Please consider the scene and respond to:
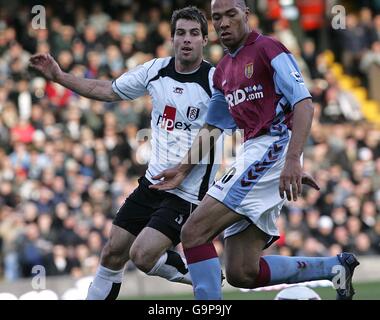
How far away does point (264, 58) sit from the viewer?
7637 millimetres

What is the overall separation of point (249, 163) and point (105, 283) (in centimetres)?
191

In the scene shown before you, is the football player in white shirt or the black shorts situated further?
the football player in white shirt

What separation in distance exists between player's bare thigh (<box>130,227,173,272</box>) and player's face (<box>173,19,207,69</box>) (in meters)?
1.39

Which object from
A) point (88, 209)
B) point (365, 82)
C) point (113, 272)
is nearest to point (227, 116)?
point (113, 272)

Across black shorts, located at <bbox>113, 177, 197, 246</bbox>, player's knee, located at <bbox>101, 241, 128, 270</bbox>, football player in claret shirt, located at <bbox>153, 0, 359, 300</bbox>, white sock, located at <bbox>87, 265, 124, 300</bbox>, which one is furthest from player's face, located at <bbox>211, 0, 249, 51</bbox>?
white sock, located at <bbox>87, 265, 124, 300</bbox>

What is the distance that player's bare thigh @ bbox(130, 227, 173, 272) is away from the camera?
334 inches

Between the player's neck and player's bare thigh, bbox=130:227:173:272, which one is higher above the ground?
the player's neck

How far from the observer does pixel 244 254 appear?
25.5ft

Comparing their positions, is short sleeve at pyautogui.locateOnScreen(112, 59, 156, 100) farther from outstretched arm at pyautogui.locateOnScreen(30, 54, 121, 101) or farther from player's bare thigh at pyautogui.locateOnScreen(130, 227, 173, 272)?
player's bare thigh at pyautogui.locateOnScreen(130, 227, 173, 272)

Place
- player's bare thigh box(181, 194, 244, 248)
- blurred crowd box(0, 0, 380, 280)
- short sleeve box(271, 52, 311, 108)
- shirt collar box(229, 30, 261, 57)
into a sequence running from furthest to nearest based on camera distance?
blurred crowd box(0, 0, 380, 280), shirt collar box(229, 30, 261, 57), player's bare thigh box(181, 194, 244, 248), short sleeve box(271, 52, 311, 108)

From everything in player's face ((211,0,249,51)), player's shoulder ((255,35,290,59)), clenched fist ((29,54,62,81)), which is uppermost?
player's face ((211,0,249,51))

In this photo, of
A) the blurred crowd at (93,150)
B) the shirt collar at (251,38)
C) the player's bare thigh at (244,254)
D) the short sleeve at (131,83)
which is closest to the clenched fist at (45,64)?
the short sleeve at (131,83)

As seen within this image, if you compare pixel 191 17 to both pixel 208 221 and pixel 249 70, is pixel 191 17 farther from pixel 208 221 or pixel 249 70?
pixel 208 221

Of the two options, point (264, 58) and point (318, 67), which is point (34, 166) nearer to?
point (318, 67)
